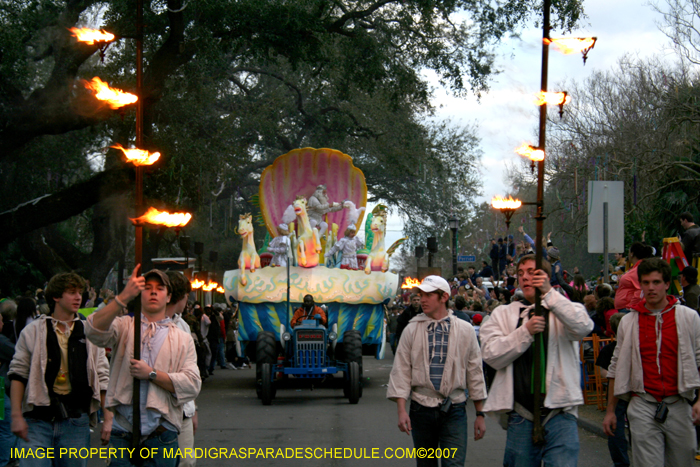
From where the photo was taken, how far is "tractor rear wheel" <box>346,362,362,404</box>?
13375mm

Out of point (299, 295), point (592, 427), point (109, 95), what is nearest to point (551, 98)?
point (109, 95)

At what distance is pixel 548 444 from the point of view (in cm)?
485

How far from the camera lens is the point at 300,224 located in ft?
55.8

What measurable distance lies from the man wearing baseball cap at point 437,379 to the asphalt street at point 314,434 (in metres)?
3.05

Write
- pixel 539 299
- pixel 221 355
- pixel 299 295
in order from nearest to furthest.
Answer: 1. pixel 539 299
2. pixel 299 295
3. pixel 221 355

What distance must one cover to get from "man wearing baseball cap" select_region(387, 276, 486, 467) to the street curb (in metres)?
4.87

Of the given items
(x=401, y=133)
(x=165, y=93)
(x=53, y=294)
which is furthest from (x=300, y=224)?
(x=401, y=133)

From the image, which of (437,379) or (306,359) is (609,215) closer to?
(437,379)

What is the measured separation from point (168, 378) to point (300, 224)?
12165 mm

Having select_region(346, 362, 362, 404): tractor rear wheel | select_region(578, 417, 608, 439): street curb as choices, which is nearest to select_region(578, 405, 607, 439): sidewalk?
select_region(578, 417, 608, 439): street curb

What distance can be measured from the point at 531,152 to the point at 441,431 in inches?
76.7

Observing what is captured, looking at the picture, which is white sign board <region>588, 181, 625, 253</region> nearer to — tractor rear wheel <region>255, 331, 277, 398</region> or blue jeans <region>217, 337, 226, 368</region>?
tractor rear wheel <region>255, 331, 277, 398</region>

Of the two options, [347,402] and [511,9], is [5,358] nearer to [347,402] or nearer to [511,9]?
[347,402]

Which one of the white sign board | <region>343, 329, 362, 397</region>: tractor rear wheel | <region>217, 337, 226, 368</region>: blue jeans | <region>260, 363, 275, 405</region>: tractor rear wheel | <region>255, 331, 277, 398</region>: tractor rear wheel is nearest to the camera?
the white sign board
